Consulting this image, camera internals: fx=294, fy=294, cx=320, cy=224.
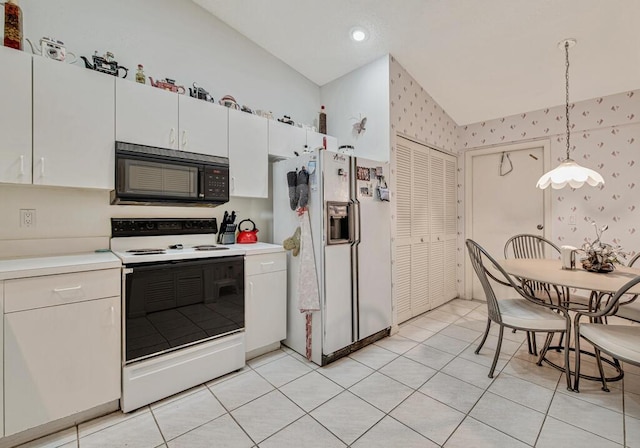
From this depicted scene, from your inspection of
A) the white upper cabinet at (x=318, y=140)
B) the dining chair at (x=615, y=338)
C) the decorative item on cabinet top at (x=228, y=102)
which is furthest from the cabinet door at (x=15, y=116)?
the dining chair at (x=615, y=338)

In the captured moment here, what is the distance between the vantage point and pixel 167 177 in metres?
2.20

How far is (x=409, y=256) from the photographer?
339 cm

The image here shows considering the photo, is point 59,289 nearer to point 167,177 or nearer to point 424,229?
Result: point 167,177

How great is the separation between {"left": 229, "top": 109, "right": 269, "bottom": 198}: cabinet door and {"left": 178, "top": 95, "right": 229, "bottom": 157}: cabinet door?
0.07m

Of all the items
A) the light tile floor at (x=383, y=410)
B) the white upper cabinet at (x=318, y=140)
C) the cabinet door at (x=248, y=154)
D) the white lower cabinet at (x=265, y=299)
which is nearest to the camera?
the light tile floor at (x=383, y=410)

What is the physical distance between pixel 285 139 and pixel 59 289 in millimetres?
2055

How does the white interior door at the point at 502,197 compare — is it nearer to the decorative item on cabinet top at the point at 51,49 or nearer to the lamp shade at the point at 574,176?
the lamp shade at the point at 574,176

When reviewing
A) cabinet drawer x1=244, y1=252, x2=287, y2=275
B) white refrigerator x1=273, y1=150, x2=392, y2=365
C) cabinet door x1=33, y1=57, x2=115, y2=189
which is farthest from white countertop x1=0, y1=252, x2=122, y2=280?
white refrigerator x1=273, y1=150, x2=392, y2=365

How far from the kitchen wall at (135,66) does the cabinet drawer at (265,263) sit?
1.97 feet

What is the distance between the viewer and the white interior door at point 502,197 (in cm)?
362

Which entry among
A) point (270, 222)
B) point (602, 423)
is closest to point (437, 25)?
point (270, 222)

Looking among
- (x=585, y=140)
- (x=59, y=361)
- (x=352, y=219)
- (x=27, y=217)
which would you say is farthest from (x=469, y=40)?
(x=59, y=361)

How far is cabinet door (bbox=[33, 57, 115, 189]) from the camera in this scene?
1.72 metres

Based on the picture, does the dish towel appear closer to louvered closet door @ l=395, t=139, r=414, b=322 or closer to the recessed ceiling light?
louvered closet door @ l=395, t=139, r=414, b=322
